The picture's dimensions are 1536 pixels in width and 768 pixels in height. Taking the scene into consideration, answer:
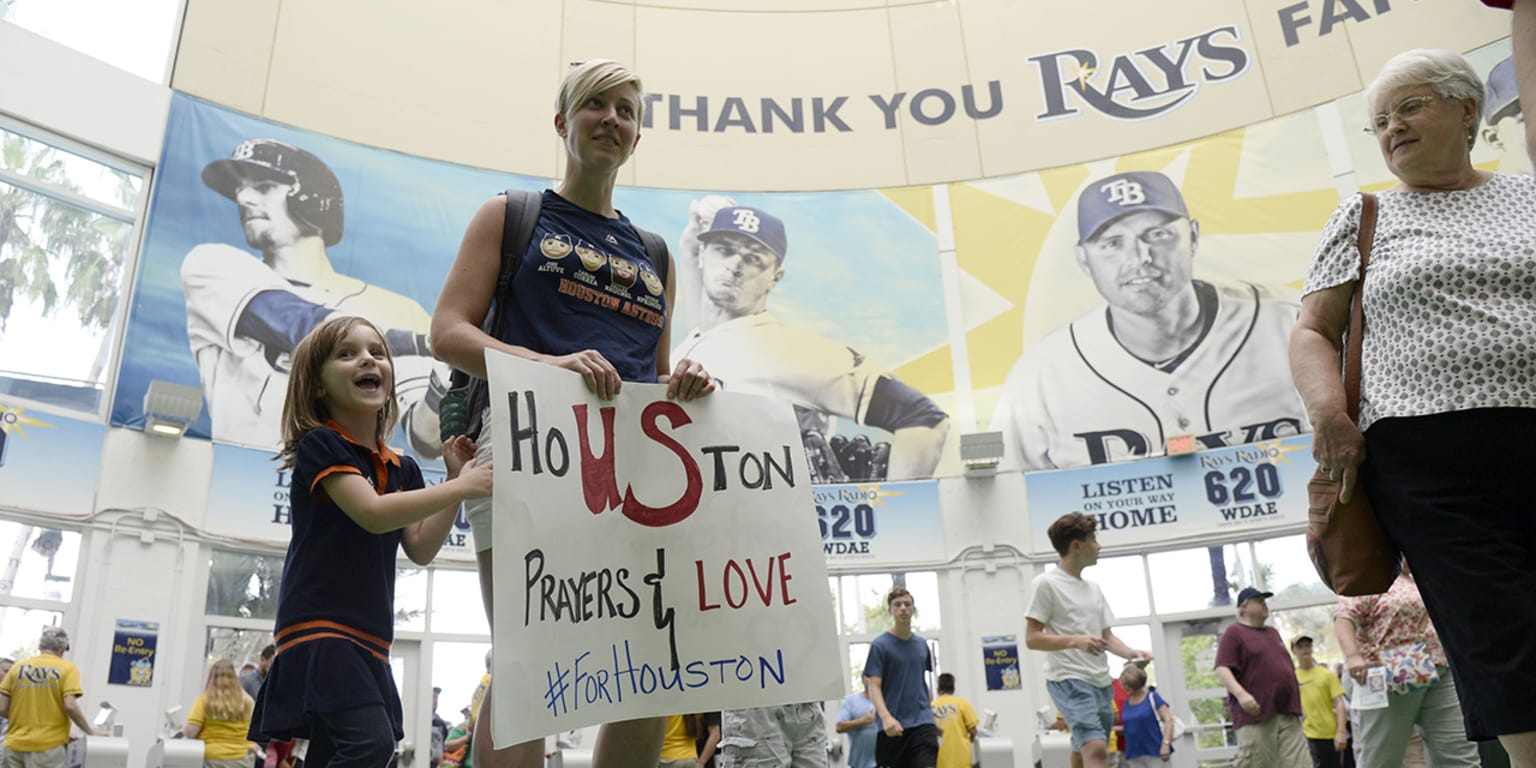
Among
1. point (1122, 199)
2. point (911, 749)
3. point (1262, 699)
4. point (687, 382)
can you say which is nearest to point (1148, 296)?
point (1122, 199)

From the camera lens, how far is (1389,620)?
409 cm

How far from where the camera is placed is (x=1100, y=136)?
15.1m

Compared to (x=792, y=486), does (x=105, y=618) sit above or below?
above

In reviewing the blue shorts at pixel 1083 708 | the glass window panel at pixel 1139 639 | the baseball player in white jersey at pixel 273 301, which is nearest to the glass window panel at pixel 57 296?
the baseball player in white jersey at pixel 273 301

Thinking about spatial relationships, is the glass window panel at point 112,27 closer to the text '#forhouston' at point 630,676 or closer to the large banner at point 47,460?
the large banner at point 47,460

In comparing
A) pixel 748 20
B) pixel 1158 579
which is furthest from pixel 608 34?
pixel 1158 579

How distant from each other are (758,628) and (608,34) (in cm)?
1476

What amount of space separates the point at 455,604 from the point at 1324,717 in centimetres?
932

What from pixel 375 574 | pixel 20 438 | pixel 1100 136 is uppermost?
pixel 1100 136

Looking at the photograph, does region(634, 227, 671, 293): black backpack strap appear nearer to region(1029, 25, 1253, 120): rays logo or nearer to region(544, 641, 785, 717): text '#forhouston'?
region(544, 641, 785, 717): text '#forhouston'

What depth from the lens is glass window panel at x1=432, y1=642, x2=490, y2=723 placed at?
507 inches

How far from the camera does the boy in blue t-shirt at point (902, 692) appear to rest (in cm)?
605

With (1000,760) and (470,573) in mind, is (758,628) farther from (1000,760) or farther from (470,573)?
(470,573)

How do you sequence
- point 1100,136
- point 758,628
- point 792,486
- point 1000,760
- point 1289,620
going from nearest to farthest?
point 758,628 → point 792,486 → point 1000,760 → point 1289,620 → point 1100,136
